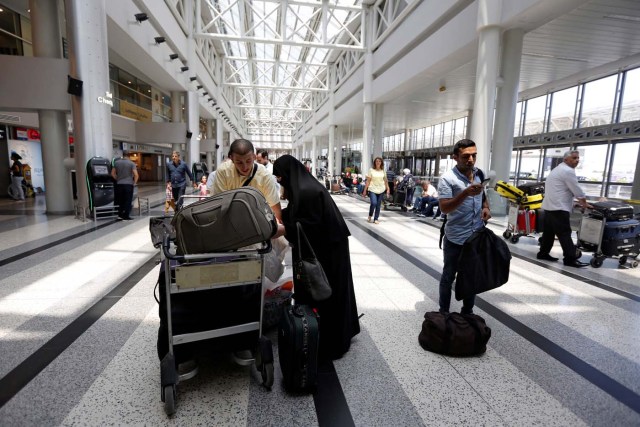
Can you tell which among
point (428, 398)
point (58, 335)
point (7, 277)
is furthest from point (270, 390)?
point (7, 277)

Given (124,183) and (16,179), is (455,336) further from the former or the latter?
(16,179)

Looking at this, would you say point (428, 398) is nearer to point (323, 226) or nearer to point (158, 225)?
point (323, 226)

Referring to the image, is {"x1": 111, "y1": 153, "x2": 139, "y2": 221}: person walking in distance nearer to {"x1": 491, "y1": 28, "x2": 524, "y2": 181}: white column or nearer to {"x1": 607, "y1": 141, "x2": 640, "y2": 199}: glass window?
{"x1": 491, "y1": 28, "x2": 524, "y2": 181}: white column

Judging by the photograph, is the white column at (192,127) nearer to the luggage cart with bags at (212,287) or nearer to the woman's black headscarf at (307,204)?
the woman's black headscarf at (307,204)

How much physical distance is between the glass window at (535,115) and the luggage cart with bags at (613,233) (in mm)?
13702

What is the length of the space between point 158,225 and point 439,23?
12229 mm

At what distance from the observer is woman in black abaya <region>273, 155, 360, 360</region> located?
7.09ft

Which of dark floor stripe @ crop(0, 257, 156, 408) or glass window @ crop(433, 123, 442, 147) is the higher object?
glass window @ crop(433, 123, 442, 147)

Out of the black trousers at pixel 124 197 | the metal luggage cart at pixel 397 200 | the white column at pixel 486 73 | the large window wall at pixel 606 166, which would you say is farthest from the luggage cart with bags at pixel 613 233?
the black trousers at pixel 124 197

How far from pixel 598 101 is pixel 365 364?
16.4 meters

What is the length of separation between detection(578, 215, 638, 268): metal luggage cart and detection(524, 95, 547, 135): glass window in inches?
540

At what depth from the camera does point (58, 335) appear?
2.71 m

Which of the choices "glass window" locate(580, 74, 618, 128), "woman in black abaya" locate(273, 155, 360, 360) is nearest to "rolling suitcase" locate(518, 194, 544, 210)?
"woman in black abaya" locate(273, 155, 360, 360)

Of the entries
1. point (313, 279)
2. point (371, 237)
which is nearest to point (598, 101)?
point (371, 237)
